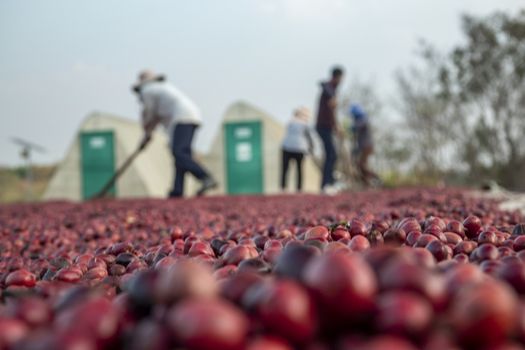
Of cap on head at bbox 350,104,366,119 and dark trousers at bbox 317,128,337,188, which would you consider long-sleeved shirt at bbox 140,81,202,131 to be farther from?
cap on head at bbox 350,104,366,119

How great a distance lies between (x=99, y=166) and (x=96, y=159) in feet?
1.14

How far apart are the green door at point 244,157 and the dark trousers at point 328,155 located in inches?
461

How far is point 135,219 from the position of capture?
5.12 meters

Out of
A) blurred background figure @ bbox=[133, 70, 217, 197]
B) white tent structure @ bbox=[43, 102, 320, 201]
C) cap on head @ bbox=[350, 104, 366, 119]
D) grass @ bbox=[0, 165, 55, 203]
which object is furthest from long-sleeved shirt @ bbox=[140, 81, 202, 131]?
grass @ bbox=[0, 165, 55, 203]

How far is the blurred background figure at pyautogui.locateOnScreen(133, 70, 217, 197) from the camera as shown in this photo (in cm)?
948

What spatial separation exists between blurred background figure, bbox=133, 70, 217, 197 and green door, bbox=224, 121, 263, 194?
45.1ft

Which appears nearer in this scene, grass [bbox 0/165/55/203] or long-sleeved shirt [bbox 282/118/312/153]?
long-sleeved shirt [bbox 282/118/312/153]

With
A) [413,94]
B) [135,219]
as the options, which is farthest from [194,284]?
[413,94]

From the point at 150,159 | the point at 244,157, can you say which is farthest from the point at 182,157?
the point at 150,159

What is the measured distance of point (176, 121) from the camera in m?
9.78

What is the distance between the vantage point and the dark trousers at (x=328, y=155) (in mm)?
11898

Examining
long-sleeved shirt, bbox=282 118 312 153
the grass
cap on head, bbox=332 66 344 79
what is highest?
cap on head, bbox=332 66 344 79

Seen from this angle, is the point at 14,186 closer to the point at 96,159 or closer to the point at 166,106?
the point at 96,159

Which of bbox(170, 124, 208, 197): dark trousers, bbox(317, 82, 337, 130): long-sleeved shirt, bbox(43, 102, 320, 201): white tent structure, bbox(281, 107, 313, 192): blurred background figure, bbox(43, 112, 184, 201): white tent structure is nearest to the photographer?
bbox(170, 124, 208, 197): dark trousers
